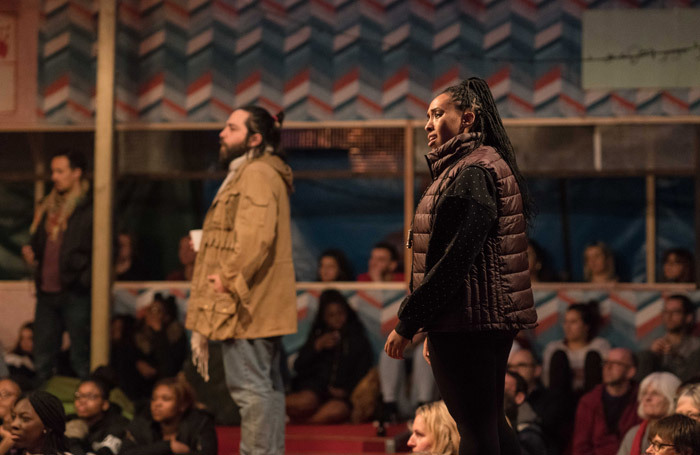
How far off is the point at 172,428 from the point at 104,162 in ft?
7.20

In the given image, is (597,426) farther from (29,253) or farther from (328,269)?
(29,253)

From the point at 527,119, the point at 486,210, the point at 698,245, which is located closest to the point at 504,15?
the point at 527,119

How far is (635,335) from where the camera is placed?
7.20 meters

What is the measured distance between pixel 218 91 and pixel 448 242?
189 inches

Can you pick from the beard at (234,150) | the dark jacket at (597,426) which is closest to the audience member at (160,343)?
the beard at (234,150)

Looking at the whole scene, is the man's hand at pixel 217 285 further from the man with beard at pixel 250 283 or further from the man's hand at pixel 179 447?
the man's hand at pixel 179 447

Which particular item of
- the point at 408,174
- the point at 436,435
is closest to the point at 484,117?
the point at 436,435

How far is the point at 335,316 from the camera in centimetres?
719

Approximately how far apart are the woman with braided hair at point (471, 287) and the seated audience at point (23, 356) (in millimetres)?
4484

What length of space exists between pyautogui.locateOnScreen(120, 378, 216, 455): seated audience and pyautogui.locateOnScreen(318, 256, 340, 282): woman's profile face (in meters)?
1.91

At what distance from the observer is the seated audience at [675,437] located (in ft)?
13.7

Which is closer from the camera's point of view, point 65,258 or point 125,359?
point 65,258

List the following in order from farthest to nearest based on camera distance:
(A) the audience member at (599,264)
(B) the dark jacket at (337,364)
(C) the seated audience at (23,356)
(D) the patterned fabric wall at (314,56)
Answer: (D) the patterned fabric wall at (314,56), (A) the audience member at (599,264), (C) the seated audience at (23,356), (B) the dark jacket at (337,364)

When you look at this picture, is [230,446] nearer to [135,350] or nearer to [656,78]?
[135,350]
